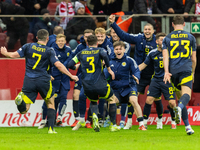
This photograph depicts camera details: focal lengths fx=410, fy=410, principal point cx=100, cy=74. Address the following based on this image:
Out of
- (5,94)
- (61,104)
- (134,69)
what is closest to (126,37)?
(134,69)

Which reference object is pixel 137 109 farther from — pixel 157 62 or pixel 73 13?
pixel 73 13

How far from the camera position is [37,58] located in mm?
8211

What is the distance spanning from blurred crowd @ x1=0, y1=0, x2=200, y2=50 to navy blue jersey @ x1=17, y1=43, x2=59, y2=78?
155 inches

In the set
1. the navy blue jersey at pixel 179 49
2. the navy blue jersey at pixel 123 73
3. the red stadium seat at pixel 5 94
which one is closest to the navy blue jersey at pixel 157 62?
the navy blue jersey at pixel 123 73

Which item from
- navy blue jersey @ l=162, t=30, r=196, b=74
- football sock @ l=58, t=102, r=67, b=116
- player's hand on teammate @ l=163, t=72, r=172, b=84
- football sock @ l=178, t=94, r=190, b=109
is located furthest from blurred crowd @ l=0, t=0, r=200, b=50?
football sock @ l=178, t=94, r=190, b=109

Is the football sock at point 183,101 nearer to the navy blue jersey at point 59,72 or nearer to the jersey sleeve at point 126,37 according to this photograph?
the jersey sleeve at point 126,37

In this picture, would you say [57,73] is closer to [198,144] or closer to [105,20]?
[105,20]

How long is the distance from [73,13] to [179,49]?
6.44 metres

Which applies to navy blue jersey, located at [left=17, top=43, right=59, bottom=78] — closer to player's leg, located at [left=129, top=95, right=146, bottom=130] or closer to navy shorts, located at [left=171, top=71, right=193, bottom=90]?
player's leg, located at [left=129, top=95, right=146, bottom=130]

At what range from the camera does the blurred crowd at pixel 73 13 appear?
12.2 m

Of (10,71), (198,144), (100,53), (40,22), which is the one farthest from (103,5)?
(198,144)

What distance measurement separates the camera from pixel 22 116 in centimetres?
1120

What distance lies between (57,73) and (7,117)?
73.6 inches

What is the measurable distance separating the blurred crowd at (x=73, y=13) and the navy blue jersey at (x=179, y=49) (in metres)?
4.69
